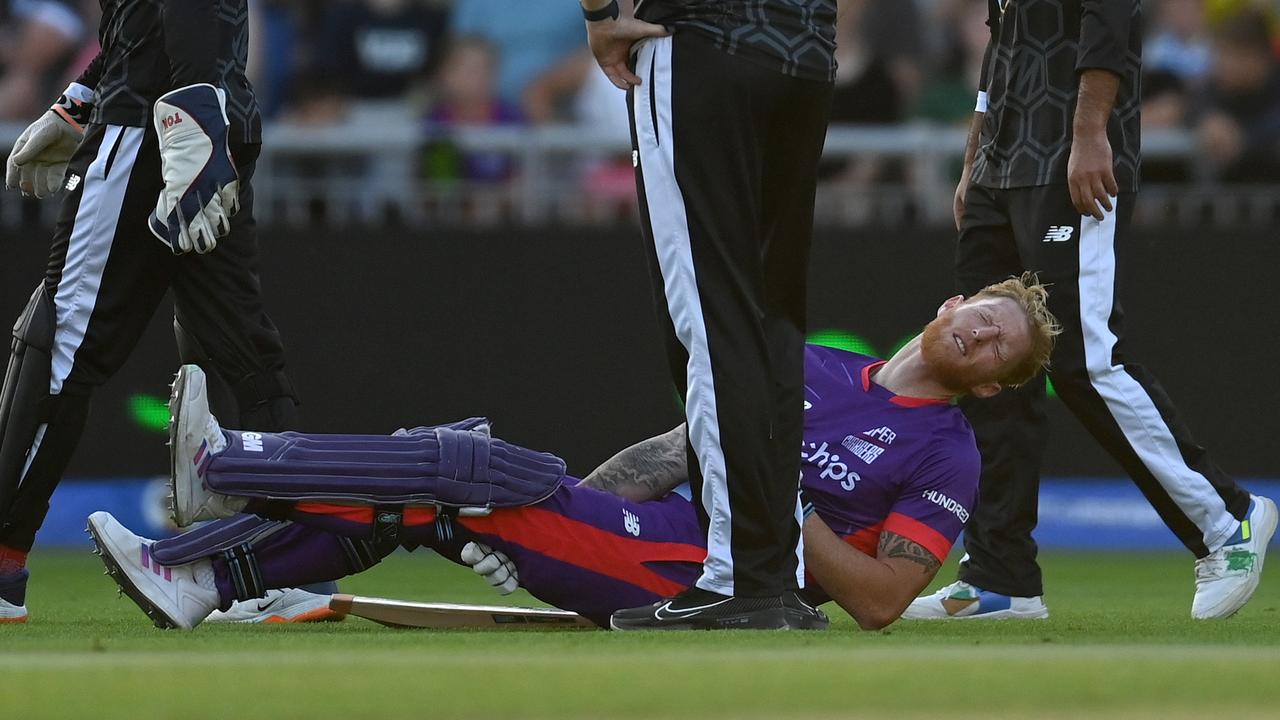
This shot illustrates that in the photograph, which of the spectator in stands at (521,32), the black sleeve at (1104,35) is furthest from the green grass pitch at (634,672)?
the spectator in stands at (521,32)

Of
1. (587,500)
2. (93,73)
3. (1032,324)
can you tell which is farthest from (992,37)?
(93,73)

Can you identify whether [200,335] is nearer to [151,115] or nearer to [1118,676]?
[151,115]

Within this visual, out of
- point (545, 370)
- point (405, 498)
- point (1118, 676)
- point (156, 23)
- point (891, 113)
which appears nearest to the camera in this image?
point (1118, 676)

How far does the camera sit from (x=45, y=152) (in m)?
4.96

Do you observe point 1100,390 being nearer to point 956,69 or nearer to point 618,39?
point 618,39

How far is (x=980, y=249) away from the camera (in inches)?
203

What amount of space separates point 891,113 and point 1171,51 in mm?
1545

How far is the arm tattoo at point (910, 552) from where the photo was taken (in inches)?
166

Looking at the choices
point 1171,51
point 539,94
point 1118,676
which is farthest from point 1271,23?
point 1118,676

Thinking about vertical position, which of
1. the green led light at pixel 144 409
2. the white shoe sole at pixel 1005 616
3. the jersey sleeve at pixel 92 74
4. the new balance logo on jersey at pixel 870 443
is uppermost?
the jersey sleeve at pixel 92 74

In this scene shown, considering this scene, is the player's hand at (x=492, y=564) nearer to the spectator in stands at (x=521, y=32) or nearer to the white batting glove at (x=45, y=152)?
the white batting glove at (x=45, y=152)

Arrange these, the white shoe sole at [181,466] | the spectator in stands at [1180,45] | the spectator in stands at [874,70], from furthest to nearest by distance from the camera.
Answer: the spectator in stands at [1180,45]
the spectator in stands at [874,70]
the white shoe sole at [181,466]

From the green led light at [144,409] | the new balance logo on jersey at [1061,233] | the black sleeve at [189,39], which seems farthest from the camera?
the green led light at [144,409]

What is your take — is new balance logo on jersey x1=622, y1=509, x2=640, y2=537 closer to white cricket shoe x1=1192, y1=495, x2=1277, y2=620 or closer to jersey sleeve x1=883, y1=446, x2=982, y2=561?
jersey sleeve x1=883, y1=446, x2=982, y2=561
